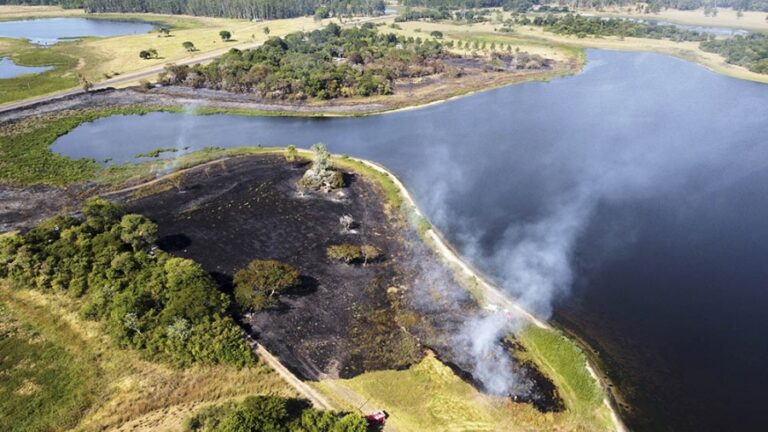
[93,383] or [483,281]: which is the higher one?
[483,281]

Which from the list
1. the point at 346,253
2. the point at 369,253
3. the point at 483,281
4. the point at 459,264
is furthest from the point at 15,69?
the point at 483,281

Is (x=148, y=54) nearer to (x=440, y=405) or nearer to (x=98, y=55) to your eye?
(x=98, y=55)

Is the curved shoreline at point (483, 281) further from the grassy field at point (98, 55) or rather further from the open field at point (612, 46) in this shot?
the open field at point (612, 46)

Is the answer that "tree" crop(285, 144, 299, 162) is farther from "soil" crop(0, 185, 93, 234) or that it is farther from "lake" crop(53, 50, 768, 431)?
"soil" crop(0, 185, 93, 234)

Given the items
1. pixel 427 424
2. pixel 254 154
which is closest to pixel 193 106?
pixel 254 154

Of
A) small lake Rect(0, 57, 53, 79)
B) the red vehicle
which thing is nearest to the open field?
small lake Rect(0, 57, 53, 79)

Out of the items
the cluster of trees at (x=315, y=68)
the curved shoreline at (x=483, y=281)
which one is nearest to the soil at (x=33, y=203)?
the curved shoreline at (x=483, y=281)
